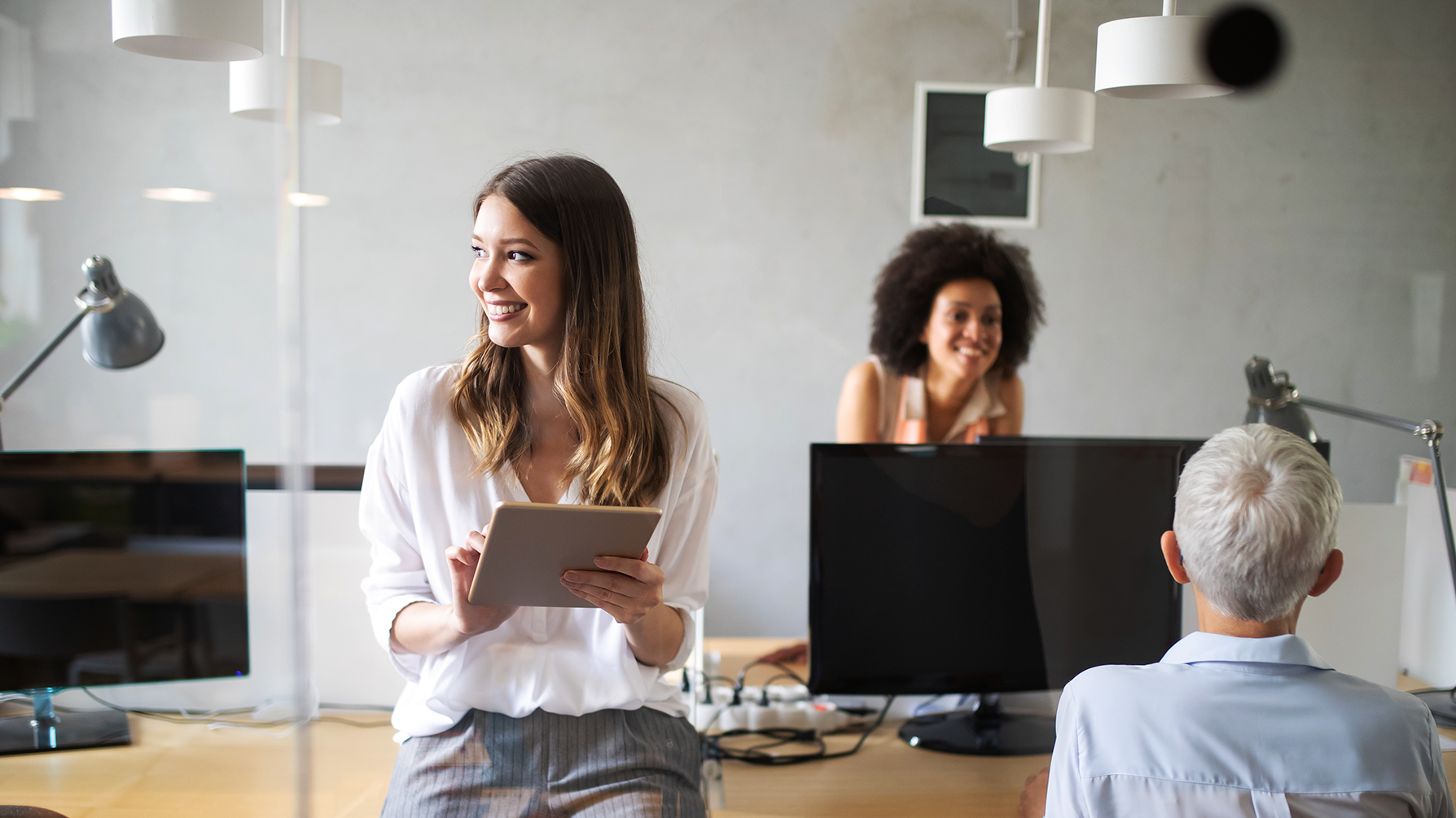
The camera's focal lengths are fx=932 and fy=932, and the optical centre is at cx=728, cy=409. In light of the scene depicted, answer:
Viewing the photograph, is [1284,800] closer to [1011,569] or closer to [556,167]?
[1011,569]

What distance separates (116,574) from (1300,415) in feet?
4.68

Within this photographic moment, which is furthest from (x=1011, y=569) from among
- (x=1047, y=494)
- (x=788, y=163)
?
(x=788, y=163)

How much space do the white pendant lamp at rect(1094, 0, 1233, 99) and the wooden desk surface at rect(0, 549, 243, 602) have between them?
3.99 ft

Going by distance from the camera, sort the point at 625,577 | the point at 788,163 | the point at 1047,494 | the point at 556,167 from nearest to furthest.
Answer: the point at 625,577, the point at 556,167, the point at 1047,494, the point at 788,163

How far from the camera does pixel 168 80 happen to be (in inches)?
39.4

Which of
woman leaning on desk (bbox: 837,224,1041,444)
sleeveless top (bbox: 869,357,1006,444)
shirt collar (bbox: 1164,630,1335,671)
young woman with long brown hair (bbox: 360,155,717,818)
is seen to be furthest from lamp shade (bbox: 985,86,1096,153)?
shirt collar (bbox: 1164,630,1335,671)

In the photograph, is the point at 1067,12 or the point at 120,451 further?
the point at 1067,12

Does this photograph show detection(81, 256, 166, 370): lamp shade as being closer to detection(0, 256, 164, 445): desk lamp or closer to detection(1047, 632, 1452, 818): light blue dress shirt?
detection(0, 256, 164, 445): desk lamp

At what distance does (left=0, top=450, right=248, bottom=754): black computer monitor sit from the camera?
100cm

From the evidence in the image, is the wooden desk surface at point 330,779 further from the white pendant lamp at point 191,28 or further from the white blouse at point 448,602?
the white pendant lamp at point 191,28

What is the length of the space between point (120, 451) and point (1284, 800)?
120 centimetres

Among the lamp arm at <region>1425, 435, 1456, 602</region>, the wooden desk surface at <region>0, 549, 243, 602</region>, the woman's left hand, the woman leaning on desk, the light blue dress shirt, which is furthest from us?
the woman leaning on desk

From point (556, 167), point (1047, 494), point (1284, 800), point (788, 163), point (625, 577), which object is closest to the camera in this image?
point (1284, 800)

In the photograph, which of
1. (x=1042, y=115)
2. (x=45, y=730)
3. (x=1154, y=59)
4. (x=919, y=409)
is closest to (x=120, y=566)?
(x=45, y=730)
